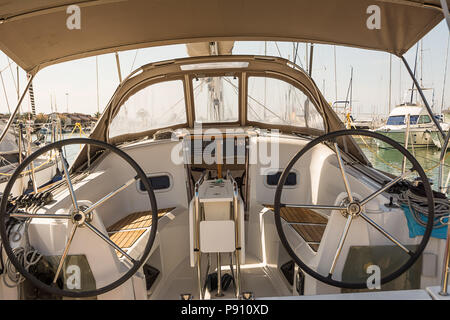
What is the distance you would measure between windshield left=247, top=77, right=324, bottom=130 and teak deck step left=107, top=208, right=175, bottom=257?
1.42 m

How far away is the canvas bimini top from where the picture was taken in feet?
5.19

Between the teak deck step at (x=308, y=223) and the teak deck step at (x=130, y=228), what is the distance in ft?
3.09

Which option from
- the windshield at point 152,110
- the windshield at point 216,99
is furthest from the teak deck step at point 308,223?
the windshield at point 152,110

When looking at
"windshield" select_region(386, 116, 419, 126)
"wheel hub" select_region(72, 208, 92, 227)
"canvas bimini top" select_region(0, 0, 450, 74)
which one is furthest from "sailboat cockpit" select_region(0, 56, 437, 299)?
"windshield" select_region(386, 116, 419, 126)

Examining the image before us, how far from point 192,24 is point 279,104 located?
62.4 inches

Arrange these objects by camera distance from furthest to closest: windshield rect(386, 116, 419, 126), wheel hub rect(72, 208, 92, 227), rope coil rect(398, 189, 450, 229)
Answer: windshield rect(386, 116, 419, 126)
rope coil rect(398, 189, 450, 229)
wheel hub rect(72, 208, 92, 227)

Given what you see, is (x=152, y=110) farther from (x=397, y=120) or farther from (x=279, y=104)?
(x=397, y=120)

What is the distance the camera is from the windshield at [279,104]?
312cm

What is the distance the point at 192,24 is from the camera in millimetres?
1879

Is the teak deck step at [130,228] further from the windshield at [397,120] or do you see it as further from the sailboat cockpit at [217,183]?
the windshield at [397,120]

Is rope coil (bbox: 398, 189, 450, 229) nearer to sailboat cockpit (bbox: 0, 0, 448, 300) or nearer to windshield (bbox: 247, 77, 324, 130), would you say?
sailboat cockpit (bbox: 0, 0, 448, 300)

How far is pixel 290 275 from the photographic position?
2023mm
